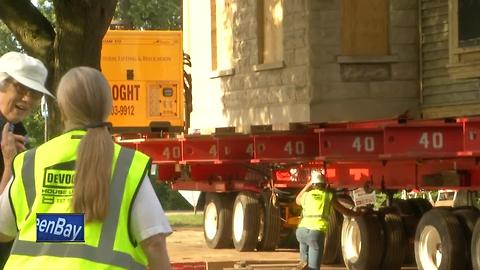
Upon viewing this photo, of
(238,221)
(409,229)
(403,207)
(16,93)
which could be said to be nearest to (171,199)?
(238,221)

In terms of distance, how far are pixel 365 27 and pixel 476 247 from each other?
405cm

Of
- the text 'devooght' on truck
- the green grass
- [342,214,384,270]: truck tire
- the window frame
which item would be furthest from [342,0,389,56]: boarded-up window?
the green grass

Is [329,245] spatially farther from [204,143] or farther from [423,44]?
[423,44]

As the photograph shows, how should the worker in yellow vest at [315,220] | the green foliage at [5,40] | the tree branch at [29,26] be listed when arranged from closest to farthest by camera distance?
the tree branch at [29,26] < the worker in yellow vest at [315,220] < the green foliage at [5,40]

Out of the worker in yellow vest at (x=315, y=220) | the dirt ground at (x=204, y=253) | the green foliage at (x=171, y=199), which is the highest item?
the worker in yellow vest at (x=315, y=220)

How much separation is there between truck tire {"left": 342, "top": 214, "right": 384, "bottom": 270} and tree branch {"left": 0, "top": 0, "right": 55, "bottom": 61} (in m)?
7.27

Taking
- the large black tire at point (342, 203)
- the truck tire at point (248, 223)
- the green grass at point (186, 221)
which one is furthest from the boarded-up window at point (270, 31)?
the green grass at point (186, 221)

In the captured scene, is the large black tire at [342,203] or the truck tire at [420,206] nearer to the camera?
the truck tire at [420,206]

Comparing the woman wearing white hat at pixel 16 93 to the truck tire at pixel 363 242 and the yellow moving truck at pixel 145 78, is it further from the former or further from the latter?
the yellow moving truck at pixel 145 78

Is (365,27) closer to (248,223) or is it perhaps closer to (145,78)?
(248,223)

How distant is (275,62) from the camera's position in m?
18.7

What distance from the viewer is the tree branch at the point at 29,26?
12.8 m

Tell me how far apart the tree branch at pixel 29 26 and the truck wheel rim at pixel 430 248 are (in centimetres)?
618

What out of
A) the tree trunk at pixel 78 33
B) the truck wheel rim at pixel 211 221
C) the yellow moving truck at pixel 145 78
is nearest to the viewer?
the tree trunk at pixel 78 33
